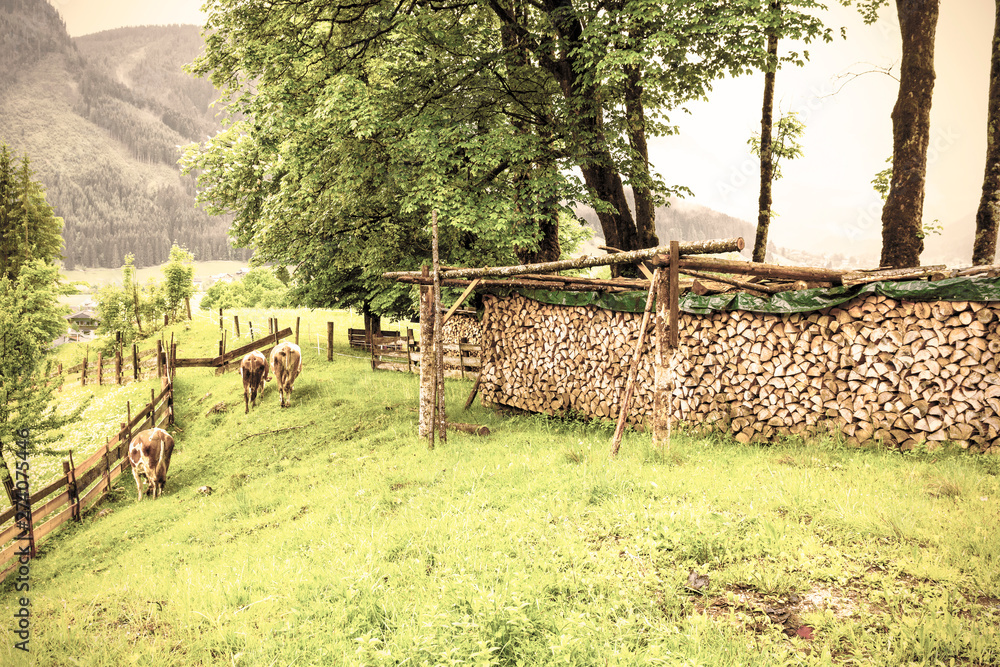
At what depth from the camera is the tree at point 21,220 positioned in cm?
3083

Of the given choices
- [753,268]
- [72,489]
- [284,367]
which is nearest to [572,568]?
[753,268]

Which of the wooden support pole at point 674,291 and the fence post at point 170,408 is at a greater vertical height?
the wooden support pole at point 674,291

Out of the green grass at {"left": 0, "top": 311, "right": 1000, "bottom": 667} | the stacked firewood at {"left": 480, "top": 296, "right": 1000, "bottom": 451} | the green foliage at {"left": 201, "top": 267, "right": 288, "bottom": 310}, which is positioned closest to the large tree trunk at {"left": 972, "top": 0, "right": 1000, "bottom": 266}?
the stacked firewood at {"left": 480, "top": 296, "right": 1000, "bottom": 451}

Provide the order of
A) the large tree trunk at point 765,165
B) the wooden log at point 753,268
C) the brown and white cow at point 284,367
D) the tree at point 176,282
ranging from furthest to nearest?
the tree at point 176,282 < the brown and white cow at point 284,367 < the large tree trunk at point 765,165 < the wooden log at point 753,268

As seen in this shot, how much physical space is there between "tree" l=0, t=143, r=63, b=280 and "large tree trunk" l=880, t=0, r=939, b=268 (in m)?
42.1

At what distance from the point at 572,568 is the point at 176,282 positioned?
3777 cm

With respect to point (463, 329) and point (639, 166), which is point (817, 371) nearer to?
point (639, 166)

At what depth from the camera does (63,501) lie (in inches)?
376

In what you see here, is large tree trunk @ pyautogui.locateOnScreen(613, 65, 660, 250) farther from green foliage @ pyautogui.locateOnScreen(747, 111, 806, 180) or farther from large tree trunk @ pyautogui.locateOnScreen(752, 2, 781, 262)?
green foliage @ pyautogui.locateOnScreen(747, 111, 806, 180)

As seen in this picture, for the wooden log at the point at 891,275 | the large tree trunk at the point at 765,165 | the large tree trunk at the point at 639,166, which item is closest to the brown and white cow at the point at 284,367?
the large tree trunk at the point at 639,166

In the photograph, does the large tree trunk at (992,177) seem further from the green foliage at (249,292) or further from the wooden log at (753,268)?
the green foliage at (249,292)

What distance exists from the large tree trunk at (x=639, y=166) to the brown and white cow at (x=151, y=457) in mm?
12363

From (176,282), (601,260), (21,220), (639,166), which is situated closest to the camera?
(601,260)

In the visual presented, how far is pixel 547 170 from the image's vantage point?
11.5 m
